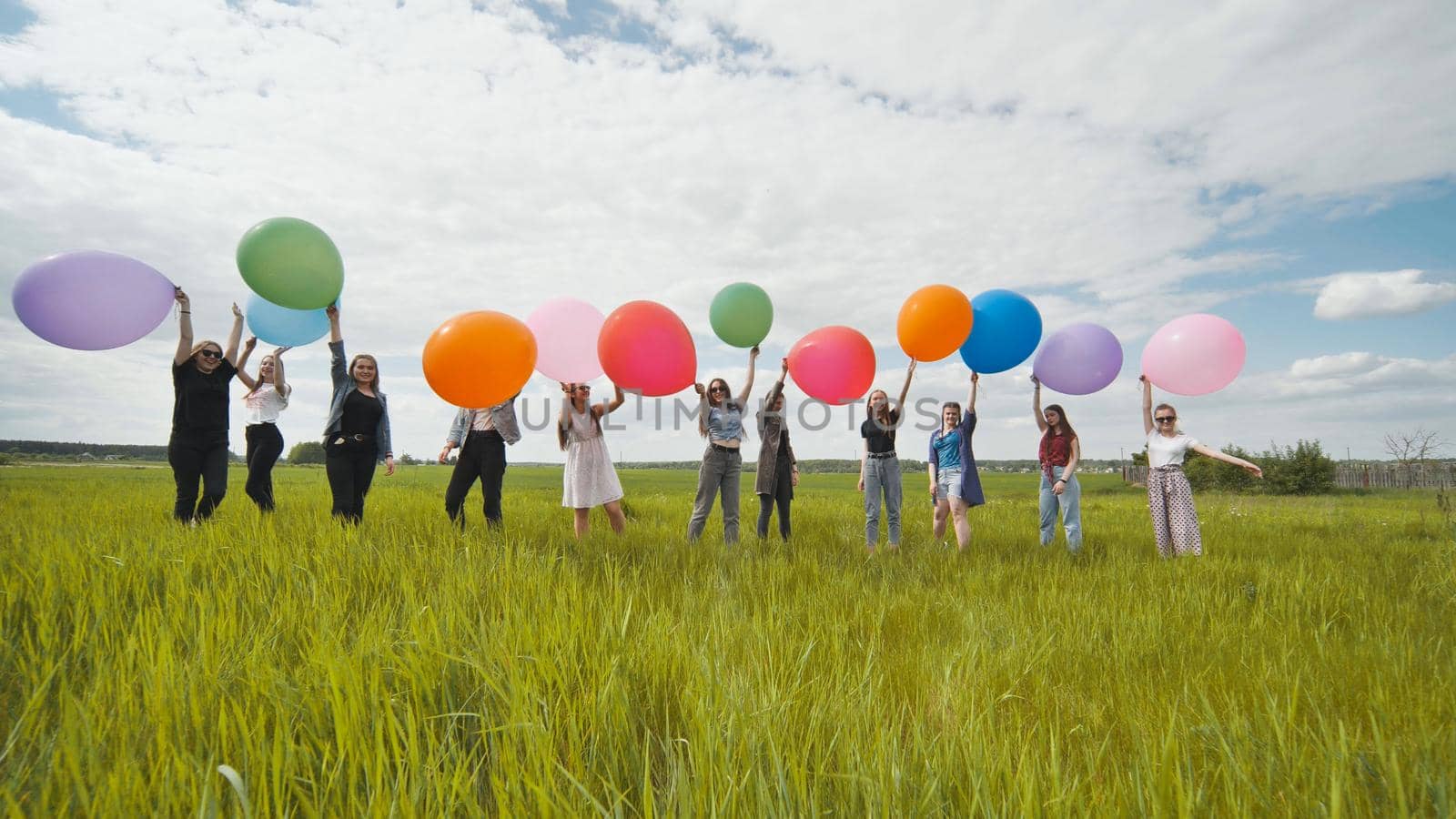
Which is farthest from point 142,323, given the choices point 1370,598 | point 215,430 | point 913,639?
point 1370,598

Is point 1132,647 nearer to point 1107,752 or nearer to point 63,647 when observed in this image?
point 1107,752

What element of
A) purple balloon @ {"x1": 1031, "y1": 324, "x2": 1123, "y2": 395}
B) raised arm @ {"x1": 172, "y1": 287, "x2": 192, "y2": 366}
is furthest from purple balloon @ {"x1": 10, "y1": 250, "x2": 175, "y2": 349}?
purple balloon @ {"x1": 1031, "y1": 324, "x2": 1123, "y2": 395}

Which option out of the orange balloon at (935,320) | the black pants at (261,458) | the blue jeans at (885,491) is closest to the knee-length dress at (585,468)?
→ the blue jeans at (885,491)

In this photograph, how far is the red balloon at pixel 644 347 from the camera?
4895mm

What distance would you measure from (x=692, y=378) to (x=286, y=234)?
3.20 metres

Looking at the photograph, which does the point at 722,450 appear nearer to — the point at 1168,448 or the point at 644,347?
the point at 644,347

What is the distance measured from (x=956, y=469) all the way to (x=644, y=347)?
345 cm

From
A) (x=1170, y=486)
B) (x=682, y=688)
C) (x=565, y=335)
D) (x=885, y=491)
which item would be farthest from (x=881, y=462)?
(x=682, y=688)

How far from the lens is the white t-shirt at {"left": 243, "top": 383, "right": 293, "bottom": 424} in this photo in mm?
5855

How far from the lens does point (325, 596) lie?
280 cm

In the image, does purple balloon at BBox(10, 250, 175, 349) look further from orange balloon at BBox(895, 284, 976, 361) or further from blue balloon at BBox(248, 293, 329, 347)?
orange balloon at BBox(895, 284, 976, 361)

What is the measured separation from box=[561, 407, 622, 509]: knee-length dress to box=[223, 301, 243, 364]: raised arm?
281 cm

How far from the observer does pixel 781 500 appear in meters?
6.52

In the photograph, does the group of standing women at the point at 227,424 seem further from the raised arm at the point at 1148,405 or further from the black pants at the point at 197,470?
the raised arm at the point at 1148,405
